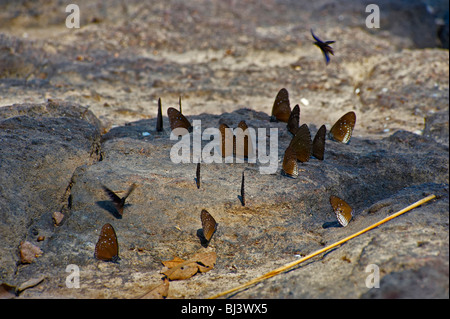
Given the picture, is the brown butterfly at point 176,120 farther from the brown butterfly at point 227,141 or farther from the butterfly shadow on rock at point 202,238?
the butterfly shadow on rock at point 202,238

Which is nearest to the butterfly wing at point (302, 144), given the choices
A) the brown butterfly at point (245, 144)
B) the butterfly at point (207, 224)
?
the brown butterfly at point (245, 144)

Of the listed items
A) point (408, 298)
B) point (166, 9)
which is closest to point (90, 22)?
point (166, 9)

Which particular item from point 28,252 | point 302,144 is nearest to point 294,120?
point 302,144

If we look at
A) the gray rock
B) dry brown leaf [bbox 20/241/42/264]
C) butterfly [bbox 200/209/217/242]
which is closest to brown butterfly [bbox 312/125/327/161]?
the gray rock

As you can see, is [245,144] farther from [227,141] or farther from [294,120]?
[294,120]

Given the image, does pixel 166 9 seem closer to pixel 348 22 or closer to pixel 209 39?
pixel 209 39

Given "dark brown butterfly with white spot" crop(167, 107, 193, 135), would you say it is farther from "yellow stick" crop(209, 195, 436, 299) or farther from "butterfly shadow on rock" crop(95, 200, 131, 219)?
"yellow stick" crop(209, 195, 436, 299)
